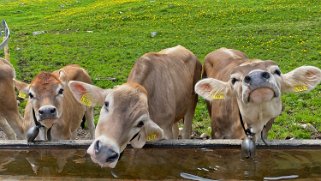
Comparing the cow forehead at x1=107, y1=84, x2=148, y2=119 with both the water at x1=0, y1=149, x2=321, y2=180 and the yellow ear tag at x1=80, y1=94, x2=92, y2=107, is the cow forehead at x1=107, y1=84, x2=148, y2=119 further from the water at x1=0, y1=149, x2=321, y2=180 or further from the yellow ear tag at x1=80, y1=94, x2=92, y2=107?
the water at x1=0, y1=149, x2=321, y2=180

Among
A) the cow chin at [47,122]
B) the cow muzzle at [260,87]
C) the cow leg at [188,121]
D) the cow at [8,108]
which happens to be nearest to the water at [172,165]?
the cow chin at [47,122]

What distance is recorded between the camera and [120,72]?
1425cm

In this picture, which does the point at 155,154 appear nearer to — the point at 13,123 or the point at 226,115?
the point at 226,115

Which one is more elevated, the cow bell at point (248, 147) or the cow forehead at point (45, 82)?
the cow forehead at point (45, 82)

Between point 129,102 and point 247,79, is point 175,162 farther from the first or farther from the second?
point 247,79

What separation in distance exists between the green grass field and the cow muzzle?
3559mm

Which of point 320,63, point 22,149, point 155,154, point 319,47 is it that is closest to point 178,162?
point 155,154

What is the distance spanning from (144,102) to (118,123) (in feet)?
1.56

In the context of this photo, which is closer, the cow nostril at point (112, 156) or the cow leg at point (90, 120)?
the cow nostril at point (112, 156)

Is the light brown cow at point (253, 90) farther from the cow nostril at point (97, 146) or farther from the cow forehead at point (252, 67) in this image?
the cow nostril at point (97, 146)

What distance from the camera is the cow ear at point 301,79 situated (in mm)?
6289

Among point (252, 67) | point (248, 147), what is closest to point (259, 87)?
point (252, 67)

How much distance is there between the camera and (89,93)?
6.11 metres

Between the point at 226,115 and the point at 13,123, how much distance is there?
3.97m
